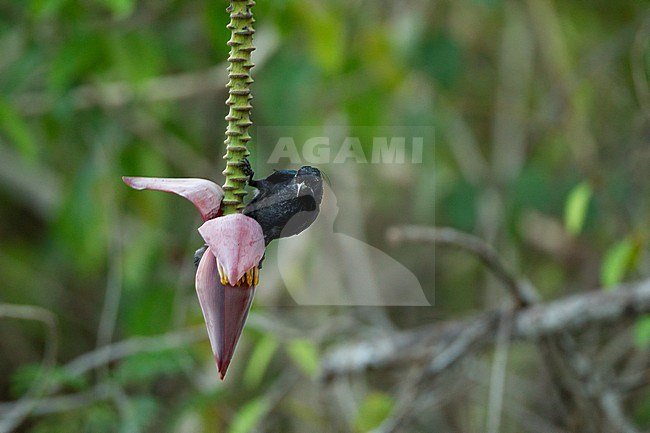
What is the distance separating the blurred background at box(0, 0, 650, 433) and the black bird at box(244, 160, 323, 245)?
0.50m

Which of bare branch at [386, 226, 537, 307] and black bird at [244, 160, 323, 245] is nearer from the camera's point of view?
black bird at [244, 160, 323, 245]

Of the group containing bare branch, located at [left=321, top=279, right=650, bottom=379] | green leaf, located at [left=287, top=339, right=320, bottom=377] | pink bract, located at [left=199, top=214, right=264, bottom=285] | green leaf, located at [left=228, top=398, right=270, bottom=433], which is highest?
bare branch, located at [left=321, top=279, right=650, bottom=379]

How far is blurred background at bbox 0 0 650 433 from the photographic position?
113 cm

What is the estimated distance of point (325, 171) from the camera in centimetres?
165

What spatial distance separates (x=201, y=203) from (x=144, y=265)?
1193mm

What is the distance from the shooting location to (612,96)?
1.78 m

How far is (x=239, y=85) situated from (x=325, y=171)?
1.32m

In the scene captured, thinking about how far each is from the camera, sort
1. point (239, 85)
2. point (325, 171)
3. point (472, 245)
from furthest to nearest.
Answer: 1. point (325, 171)
2. point (472, 245)
3. point (239, 85)

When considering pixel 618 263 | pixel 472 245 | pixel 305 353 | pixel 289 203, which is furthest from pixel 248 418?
pixel 289 203

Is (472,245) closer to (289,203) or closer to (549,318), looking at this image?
(549,318)

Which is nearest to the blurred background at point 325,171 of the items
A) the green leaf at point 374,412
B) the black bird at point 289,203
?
the green leaf at point 374,412

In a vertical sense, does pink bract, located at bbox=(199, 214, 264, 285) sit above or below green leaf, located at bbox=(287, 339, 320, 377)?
below

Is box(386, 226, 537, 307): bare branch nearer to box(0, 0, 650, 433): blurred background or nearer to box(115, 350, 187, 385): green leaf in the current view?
box(0, 0, 650, 433): blurred background

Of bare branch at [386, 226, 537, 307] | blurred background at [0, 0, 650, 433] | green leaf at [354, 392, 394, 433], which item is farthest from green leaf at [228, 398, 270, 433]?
bare branch at [386, 226, 537, 307]
